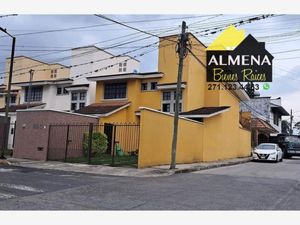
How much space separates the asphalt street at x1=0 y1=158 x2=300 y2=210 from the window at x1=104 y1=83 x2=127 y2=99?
15.9m

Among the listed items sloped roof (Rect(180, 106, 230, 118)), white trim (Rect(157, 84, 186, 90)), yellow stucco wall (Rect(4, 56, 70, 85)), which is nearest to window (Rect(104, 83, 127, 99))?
white trim (Rect(157, 84, 186, 90))

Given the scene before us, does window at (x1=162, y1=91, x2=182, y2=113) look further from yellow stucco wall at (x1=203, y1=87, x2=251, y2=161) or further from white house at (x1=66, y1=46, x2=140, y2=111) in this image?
white house at (x1=66, y1=46, x2=140, y2=111)

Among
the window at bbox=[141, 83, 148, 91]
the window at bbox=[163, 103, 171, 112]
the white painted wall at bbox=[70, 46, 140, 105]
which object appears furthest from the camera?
the white painted wall at bbox=[70, 46, 140, 105]

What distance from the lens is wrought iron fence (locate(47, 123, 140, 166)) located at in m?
19.9

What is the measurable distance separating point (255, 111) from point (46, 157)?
34.4 meters

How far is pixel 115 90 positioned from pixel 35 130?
965 centimetres

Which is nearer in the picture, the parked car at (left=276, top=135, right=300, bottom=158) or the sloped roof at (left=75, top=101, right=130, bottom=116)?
the sloped roof at (left=75, top=101, right=130, bottom=116)

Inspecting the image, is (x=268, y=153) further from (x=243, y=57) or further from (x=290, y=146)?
(x=243, y=57)

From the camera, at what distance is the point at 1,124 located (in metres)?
25.1

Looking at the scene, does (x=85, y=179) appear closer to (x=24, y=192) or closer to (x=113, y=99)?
(x=24, y=192)

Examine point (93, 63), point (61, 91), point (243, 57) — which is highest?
point (93, 63)

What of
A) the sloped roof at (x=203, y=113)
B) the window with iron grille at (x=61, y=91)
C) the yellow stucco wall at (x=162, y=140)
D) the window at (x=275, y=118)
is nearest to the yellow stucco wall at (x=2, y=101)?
the window with iron grille at (x=61, y=91)

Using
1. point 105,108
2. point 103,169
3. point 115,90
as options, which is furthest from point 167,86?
point 103,169

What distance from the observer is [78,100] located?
31.3 metres
